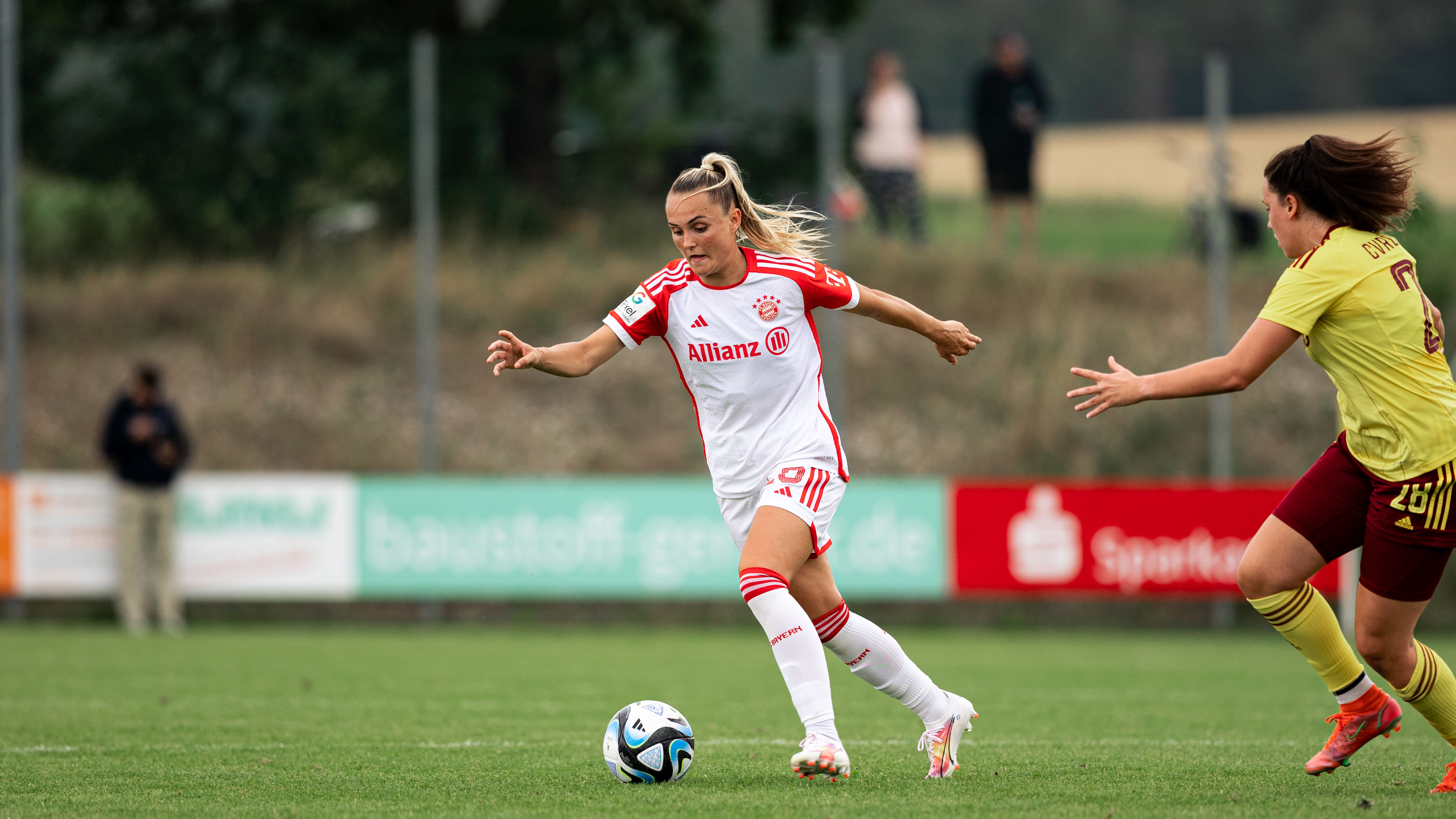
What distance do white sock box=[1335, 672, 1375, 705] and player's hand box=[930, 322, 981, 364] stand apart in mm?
1746

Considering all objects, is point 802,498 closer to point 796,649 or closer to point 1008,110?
point 796,649

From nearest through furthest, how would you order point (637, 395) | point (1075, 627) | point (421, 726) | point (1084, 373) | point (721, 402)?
point (1084, 373) → point (721, 402) → point (421, 726) → point (1075, 627) → point (637, 395)

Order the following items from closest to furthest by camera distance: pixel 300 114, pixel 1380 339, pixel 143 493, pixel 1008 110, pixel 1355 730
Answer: pixel 1380 339
pixel 1355 730
pixel 143 493
pixel 1008 110
pixel 300 114

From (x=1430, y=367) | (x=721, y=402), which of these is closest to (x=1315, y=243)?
(x=1430, y=367)

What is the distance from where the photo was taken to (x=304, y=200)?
16969mm

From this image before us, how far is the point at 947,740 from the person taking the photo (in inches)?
215

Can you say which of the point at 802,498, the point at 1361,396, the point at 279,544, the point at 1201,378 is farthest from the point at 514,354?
the point at 279,544

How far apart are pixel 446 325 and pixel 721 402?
13.2 metres

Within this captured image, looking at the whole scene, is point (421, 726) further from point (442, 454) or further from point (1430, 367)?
point (442, 454)

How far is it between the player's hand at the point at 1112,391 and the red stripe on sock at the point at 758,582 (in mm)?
1183

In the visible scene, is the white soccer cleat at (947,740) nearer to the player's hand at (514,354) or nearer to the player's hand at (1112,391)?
the player's hand at (1112,391)

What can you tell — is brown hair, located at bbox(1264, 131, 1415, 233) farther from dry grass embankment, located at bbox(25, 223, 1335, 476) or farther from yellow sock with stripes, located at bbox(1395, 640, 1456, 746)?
dry grass embankment, located at bbox(25, 223, 1335, 476)

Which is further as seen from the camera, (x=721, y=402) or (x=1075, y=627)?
(x=1075, y=627)

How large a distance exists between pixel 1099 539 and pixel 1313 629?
8.43 meters
